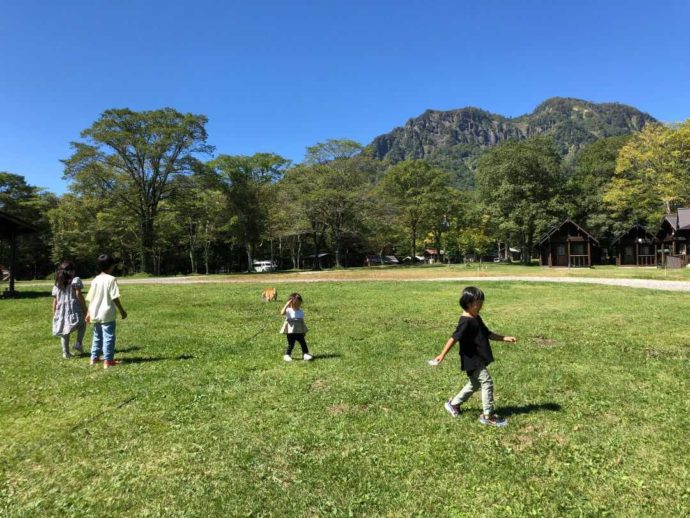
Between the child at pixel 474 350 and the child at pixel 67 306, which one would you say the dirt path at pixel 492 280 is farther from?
the child at pixel 474 350

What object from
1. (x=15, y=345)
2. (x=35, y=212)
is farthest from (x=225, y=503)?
(x=35, y=212)

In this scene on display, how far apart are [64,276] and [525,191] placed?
56.5 metres

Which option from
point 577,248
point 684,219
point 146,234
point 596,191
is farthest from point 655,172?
point 146,234

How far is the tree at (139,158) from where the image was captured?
39.0 m

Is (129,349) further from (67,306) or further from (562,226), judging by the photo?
(562,226)

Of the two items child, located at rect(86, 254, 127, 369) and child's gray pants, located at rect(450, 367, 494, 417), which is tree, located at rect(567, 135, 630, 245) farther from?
child, located at rect(86, 254, 127, 369)

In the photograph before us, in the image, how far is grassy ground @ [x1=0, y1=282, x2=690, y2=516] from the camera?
3400mm

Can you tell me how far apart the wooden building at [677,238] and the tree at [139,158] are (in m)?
45.6

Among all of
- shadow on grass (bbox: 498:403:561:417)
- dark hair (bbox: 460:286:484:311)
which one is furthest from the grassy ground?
dark hair (bbox: 460:286:484:311)

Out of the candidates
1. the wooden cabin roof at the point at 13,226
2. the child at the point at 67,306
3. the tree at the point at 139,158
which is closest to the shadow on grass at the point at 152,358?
the child at the point at 67,306

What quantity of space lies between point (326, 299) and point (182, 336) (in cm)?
774

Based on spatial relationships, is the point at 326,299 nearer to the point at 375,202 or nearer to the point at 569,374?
the point at 569,374

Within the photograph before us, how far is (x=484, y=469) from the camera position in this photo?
378cm

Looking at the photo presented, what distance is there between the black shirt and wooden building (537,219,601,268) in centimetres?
4822
